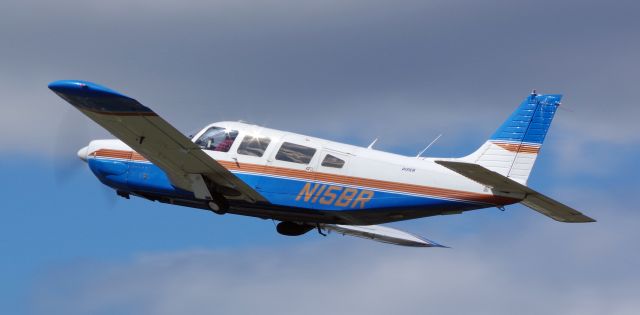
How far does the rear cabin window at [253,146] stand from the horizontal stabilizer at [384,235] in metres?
4.22

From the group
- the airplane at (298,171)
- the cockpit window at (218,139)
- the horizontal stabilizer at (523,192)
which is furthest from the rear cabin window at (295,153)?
the horizontal stabilizer at (523,192)

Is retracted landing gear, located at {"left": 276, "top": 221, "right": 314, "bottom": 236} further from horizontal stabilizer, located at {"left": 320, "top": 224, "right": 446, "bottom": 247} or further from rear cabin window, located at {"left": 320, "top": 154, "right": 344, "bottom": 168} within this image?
rear cabin window, located at {"left": 320, "top": 154, "right": 344, "bottom": 168}

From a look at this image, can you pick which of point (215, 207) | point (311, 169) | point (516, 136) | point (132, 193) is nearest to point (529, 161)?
point (516, 136)

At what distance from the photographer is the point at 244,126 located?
29359 millimetres

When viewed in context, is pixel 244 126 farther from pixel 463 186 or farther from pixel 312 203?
pixel 463 186

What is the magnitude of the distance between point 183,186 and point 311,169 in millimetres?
2609

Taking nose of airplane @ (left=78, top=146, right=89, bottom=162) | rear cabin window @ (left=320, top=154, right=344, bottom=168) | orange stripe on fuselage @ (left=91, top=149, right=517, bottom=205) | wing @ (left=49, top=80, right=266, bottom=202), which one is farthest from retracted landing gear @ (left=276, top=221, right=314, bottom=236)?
nose of airplane @ (left=78, top=146, right=89, bottom=162)

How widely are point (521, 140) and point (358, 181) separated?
3152 millimetres

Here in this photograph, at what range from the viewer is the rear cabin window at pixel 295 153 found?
28.6 metres

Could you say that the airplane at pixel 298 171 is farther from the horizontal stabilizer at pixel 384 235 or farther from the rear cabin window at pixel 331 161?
the horizontal stabilizer at pixel 384 235

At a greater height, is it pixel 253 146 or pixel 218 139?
pixel 253 146

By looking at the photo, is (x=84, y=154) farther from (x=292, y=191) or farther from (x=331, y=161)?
(x=331, y=161)

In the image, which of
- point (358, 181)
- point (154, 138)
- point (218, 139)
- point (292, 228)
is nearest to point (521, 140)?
point (358, 181)

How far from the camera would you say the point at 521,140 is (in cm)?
2745
